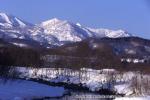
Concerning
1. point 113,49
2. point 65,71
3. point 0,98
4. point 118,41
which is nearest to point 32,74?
point 65,71

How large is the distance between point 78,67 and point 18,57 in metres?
18.8

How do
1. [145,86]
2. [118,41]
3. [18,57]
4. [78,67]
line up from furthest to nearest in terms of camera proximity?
[118,41] → [78,67] → [18,57] → [145,86]

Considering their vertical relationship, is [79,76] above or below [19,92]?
above

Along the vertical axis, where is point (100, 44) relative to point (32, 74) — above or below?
above

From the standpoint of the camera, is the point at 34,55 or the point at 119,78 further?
the point at 34,55

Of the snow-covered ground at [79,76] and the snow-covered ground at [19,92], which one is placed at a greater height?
the snow-covered ground at [79,76]

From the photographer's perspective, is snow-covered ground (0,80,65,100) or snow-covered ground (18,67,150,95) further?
snow-covered ground (18,67,150,95)

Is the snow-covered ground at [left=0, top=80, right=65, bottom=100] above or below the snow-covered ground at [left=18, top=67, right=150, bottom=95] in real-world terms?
below

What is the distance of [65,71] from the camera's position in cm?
7831

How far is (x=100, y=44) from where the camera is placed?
133 meters

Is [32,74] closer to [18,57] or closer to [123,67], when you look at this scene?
[18,57]

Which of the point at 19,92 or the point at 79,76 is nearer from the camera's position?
the point at 19,92

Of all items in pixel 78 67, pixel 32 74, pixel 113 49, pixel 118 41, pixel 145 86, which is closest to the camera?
pixel 145 86

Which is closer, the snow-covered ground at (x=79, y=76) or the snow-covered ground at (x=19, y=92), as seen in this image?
the snow-covered ground at (x=19, y=92)
